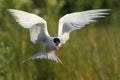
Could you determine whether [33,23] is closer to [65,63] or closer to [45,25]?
[45,25]

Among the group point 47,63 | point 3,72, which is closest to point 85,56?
point 47,63

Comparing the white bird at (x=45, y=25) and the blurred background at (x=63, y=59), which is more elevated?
the white bird at (x=45, y=25)

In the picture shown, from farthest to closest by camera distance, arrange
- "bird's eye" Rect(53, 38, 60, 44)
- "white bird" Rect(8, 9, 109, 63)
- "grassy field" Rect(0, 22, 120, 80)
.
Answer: "grassy field" Rect(0, 22, 120, 80) < "white bird" Rect(8, 9, 109, 63) < "bird's eye" Rect(53, 38, 60, 44)

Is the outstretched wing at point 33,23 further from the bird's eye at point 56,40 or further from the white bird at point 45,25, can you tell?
the bird's eye at point 56,40

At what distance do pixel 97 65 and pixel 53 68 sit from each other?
0.44 meters

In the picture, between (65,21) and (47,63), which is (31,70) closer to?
(47,63)

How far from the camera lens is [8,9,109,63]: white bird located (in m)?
3.19

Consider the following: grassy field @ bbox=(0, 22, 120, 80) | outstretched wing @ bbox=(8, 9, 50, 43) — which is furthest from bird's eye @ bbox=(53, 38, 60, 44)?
grassy field @ bbox=(0, 22, 120, 80)

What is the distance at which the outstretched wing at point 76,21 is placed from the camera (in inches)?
126

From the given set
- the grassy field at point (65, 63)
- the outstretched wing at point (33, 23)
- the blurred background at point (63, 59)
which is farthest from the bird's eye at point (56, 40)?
the grassy field at point (65, 63)

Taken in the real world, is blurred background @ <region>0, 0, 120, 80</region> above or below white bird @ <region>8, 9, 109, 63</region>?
below

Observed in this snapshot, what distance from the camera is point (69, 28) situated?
3.38 m

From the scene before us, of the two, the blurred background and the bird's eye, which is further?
the blurred background

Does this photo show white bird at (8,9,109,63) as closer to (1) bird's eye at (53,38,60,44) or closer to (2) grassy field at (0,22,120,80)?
(1) bird's eye at (53,38,60,44)
